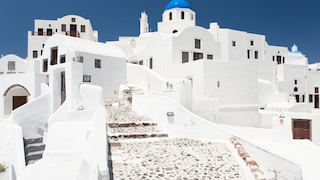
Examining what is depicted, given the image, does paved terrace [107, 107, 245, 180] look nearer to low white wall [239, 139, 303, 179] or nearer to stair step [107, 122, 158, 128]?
Answer: stair step [107, 122, 158, 128]

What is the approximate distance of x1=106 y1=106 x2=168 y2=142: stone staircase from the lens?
8.91 m

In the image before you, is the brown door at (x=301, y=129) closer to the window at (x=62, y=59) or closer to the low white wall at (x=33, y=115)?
the low white wall at (x=33, y=115)

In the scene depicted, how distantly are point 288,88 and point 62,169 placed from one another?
30587 millimetres

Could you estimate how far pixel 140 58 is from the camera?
927 inches

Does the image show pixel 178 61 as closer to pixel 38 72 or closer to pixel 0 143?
pixel 38 72

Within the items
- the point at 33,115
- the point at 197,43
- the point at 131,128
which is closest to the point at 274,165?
the point at 131,128

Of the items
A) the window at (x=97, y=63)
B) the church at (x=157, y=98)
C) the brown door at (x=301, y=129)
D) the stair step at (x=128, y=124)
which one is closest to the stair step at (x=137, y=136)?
the church at (x=157, y=98)

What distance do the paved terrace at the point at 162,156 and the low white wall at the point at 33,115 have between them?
8.31 m

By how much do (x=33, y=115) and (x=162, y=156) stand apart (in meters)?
12.4

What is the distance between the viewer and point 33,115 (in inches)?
624

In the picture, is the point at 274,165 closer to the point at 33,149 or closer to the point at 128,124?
the point at 128,124

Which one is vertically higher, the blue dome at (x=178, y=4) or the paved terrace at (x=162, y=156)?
the blue dome at (x=178, y=4)

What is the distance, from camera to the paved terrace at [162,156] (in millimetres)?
5812

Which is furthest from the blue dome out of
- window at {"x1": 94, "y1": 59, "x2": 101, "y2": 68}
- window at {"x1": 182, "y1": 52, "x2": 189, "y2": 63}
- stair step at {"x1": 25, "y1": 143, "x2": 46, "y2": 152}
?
stair step at {"x1": 25, "y1": 143, "x2": 46, "y2": 152}
